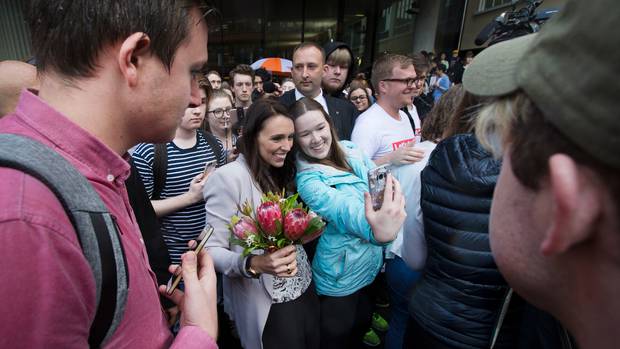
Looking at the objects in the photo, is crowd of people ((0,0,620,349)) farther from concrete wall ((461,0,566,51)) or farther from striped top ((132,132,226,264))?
concrete wall ((461,0,566,51))

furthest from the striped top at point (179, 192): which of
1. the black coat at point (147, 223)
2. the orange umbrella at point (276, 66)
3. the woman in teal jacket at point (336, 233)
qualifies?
the orange umbrella at point (276, 66)

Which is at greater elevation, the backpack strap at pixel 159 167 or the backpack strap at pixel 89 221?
the backpack strap at pixel 89 221

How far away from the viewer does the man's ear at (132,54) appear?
83 cm

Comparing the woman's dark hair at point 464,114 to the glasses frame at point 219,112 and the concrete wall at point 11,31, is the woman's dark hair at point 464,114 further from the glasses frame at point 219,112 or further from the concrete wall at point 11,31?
the concrete wall at point 11,31

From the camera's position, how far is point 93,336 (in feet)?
2.34

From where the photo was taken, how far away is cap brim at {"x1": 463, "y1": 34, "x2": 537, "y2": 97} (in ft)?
2.10

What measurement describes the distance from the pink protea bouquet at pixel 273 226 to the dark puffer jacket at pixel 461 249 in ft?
2.01

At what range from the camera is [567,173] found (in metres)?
0.47

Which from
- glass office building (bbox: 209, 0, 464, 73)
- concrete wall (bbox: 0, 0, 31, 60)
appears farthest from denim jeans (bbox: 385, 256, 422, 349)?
glass office building (bbox: 209, 0, 464, 73)

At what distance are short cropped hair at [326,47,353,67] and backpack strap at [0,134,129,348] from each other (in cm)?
408

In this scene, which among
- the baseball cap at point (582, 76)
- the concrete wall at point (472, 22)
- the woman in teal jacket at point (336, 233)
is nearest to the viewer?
the baseball cap at point (582, 76)

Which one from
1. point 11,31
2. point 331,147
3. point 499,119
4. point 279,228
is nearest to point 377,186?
point 279,228

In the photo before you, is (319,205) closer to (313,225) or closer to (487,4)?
(313,225)

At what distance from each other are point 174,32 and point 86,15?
207mm
